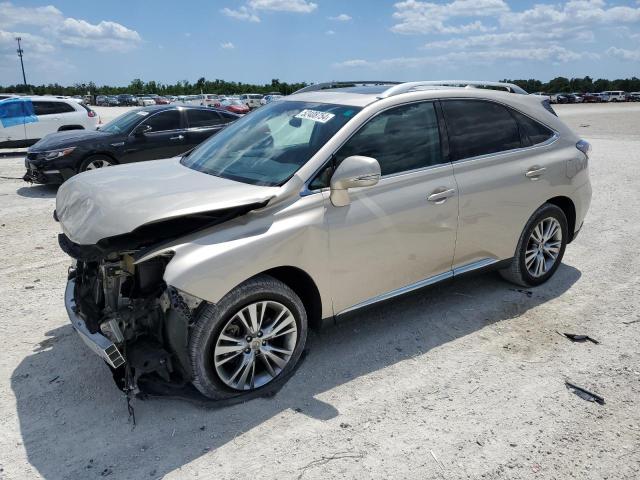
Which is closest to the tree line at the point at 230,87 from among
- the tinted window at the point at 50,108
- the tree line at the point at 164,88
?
the tree line at the point at 164,88

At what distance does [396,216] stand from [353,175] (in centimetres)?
57

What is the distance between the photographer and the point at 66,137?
1007 cm

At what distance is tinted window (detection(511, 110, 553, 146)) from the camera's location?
4711 mm

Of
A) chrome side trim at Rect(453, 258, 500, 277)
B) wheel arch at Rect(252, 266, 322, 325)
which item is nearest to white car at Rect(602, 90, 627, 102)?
chrome side trim at Rect(453, 258, 500, 277)

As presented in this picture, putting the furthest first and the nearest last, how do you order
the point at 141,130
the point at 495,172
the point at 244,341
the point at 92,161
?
the point at 141,130 → the point at 92,161 → the point at 495,172 → the point at 244,341

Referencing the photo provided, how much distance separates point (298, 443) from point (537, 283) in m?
3.11

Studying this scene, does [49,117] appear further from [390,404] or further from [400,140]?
[390,404]

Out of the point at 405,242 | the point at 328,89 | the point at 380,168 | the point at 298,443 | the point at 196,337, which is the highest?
the point at 328,89

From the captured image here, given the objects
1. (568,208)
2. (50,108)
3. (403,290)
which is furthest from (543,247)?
(50,108)

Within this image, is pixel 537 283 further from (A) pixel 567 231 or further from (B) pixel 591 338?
(B) pixel 591 338

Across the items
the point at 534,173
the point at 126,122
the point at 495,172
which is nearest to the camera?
the point at 495,172

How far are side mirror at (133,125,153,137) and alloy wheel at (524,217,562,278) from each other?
25.7ft

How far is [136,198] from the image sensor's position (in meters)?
3.31

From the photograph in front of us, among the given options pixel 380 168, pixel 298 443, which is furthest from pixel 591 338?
pixel 298 443
